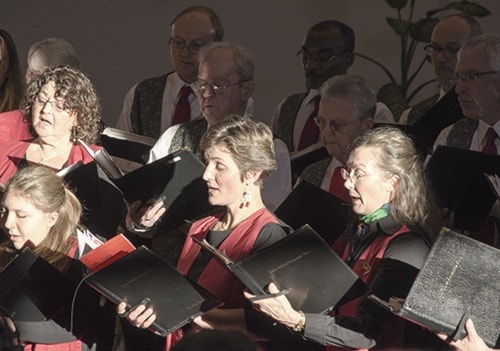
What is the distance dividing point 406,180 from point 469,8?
3.01 metres

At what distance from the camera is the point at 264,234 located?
155 inches

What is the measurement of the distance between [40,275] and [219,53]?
1370mm

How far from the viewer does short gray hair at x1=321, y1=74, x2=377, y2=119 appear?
4.62 m

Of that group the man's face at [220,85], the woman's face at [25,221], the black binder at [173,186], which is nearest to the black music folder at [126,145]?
the man's face at [220,85]

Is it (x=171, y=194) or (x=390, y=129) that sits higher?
(x=390, y=129)

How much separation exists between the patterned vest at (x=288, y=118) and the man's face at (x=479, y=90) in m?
1.06

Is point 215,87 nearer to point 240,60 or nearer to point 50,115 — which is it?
point 240,60

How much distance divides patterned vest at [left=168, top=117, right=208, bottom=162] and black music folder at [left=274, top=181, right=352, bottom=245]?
713mm

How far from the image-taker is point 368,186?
12.7ft

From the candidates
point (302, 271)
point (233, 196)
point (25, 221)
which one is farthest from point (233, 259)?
point (25, 221)

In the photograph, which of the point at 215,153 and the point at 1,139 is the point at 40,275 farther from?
the point at 1,139

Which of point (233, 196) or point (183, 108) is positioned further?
point (183, 108)

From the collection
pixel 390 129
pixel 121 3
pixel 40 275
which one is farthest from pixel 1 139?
pixel 121 3

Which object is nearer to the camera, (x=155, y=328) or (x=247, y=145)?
(x=155, y=328)
